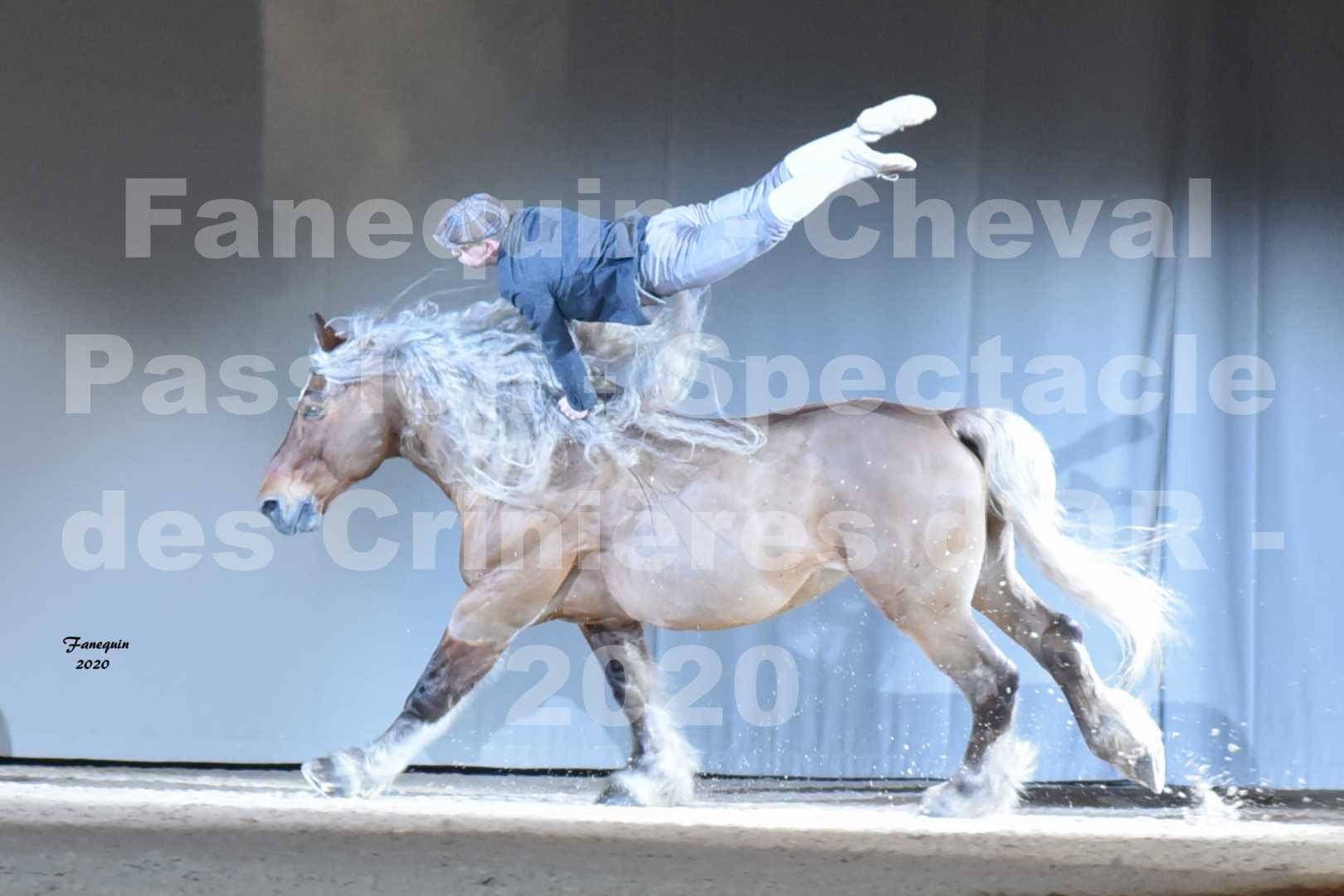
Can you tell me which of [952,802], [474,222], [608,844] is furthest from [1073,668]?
[474,222]

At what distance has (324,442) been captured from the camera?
3383 millimetres

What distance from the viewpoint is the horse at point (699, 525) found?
3.15 metres

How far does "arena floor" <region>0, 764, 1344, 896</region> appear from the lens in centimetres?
201

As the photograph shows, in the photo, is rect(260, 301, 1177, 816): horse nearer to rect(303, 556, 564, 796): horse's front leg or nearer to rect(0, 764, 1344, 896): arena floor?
rect(303, 556, 564, 796): horse's front leg

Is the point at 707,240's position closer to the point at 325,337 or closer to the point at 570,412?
the point at 570,412

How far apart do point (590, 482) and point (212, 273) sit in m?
1.73

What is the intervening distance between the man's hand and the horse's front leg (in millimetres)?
354

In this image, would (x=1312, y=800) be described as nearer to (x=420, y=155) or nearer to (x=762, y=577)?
(x=762, y=577)

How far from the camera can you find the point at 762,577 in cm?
324

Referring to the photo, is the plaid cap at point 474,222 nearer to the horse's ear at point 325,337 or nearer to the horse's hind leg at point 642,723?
the horse's ear at point 325,337

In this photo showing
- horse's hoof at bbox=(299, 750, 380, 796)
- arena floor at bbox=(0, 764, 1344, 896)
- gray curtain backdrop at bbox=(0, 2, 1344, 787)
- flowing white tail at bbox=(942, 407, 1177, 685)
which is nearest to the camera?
arena floor at bbox=(0, 764, 1344, 896)

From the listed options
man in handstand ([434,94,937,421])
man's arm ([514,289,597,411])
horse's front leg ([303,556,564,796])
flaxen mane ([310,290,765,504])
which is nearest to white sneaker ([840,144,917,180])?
man in handstand ([434,94,937,421])

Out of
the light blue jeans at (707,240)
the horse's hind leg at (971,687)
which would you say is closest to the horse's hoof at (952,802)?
the horse's hind leg at (971,687)

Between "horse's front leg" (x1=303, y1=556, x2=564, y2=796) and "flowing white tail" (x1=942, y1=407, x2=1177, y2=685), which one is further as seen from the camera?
"flowing white tail" (x1=942, y1=407, x2=1177, y2=685)
